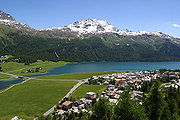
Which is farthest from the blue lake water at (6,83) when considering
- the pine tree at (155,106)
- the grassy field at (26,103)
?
the pine tree at (155,106)

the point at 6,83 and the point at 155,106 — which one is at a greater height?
the point at 155,106

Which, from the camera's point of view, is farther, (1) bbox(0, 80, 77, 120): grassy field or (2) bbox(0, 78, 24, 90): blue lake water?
(2) bbox(0, 78, 24, 90): blue lake water

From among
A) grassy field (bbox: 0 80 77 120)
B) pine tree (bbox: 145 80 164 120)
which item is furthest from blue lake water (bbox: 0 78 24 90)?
pine tree (bbox: 145 80 164 120)

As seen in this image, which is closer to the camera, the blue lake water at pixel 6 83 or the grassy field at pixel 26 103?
the grassy field at pixel 26 103

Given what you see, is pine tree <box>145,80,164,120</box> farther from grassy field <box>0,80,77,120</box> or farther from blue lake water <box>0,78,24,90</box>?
blue lake water <box>0,78,24,90</box>

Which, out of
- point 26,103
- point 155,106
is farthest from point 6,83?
point 155,106

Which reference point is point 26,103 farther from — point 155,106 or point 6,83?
point 6,83

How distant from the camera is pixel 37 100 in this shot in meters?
75.3

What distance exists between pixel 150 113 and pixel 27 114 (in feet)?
149

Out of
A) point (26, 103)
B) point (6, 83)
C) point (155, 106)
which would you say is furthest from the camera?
point (6, 83)

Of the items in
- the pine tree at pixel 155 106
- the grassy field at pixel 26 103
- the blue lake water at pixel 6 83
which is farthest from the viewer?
the blue lake water at pixel 6 83

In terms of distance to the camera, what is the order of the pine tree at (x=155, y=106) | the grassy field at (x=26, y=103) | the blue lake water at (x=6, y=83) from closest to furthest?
the pine tree at (x=155, y=106), the grassy field at (x=26, y=103), the blue lake water at (x=6, y=83)

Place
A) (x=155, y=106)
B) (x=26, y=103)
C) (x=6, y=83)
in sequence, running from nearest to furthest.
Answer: (x=155, y=106), (x=26, y=103), (x=6, y=83)

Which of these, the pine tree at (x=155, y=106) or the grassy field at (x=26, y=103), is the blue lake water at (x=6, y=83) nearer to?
the grassy field at (x=26, y=103)
